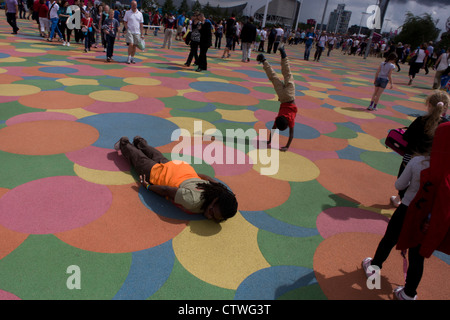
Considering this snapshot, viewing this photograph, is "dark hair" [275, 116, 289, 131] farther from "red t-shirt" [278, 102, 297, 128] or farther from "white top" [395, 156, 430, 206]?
"white top" [395, 156, 430, 206]

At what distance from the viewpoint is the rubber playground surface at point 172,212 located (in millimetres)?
2109

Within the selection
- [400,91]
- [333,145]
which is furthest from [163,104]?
[400,91]

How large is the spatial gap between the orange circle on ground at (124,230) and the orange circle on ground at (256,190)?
34.0 inches

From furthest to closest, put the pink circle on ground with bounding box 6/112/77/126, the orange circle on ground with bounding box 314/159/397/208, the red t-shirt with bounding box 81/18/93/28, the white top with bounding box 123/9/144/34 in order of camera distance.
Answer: the red t-shirt with bounding box 81/18/93/28 → the white top with bounding box 123/9/144/34 → the pink circle on ground with bounding box 6/112/77/126 → the orange circle on ground with bounding box 314/159/397/208

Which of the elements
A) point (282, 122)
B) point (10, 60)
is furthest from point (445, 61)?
point (10, 60)

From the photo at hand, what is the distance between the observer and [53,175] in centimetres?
316

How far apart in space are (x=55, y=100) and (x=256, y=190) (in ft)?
15.6

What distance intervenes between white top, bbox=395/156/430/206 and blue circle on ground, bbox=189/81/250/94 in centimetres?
639

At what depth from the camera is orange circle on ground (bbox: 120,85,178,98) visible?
6.70 meters

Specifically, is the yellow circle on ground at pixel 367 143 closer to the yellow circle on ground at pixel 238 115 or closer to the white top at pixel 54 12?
the yellow circle on ground at pixel 238 115

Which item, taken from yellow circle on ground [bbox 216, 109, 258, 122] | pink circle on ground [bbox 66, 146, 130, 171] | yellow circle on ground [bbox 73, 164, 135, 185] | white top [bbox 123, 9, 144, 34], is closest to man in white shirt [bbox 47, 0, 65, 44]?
white top [bbox 123, 9, 144, 34]

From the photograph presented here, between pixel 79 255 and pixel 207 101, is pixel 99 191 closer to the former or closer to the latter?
pixel 79 255

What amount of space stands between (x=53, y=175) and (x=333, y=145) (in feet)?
15.4

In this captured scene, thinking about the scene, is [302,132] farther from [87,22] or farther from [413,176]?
[87,22]
